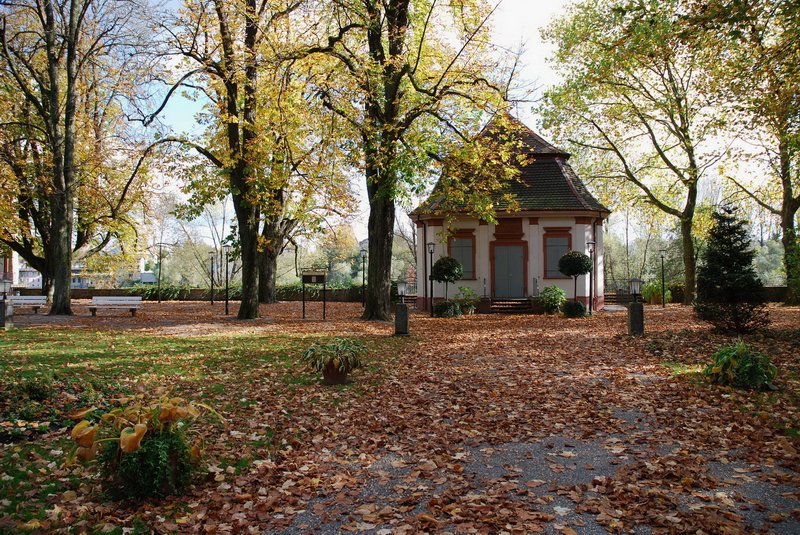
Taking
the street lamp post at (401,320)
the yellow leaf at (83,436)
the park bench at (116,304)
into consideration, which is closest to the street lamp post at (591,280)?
the street lamp post at (401,320)

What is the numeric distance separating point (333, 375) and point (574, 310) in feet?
47.3

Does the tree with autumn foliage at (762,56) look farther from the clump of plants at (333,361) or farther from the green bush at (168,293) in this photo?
the green bush at (168,293)

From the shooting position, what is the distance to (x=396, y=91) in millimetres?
16719

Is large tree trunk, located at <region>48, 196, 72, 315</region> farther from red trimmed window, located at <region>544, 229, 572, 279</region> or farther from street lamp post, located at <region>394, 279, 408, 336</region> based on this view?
red trimmed window, located at <region>544, 229, 572, 279</region>

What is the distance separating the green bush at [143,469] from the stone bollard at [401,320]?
10.2 m

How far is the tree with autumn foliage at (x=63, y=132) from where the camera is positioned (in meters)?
19.1

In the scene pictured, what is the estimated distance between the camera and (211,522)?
4.02 meters

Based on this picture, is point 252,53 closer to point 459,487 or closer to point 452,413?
point 452,413

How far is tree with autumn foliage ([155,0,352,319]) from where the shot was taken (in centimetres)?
1557

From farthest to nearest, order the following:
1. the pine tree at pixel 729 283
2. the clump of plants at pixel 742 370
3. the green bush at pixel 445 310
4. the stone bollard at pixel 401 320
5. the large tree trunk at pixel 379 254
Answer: the green bush at pixel 445 310
the large tree trunk at pixel 379 254
the stone bollard at pixel 401 320
the pine tree at pixel 729 283
the clump of plants at pixel 742 370

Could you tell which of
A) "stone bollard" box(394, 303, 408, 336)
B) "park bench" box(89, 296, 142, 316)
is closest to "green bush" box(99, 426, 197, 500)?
"stone bollard" box(394, 303, 408, 336)

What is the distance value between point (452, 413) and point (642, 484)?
288cm

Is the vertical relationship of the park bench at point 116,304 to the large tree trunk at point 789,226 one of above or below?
below

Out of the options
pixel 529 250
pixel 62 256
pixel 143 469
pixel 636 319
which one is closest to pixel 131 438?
pixel 143 469
